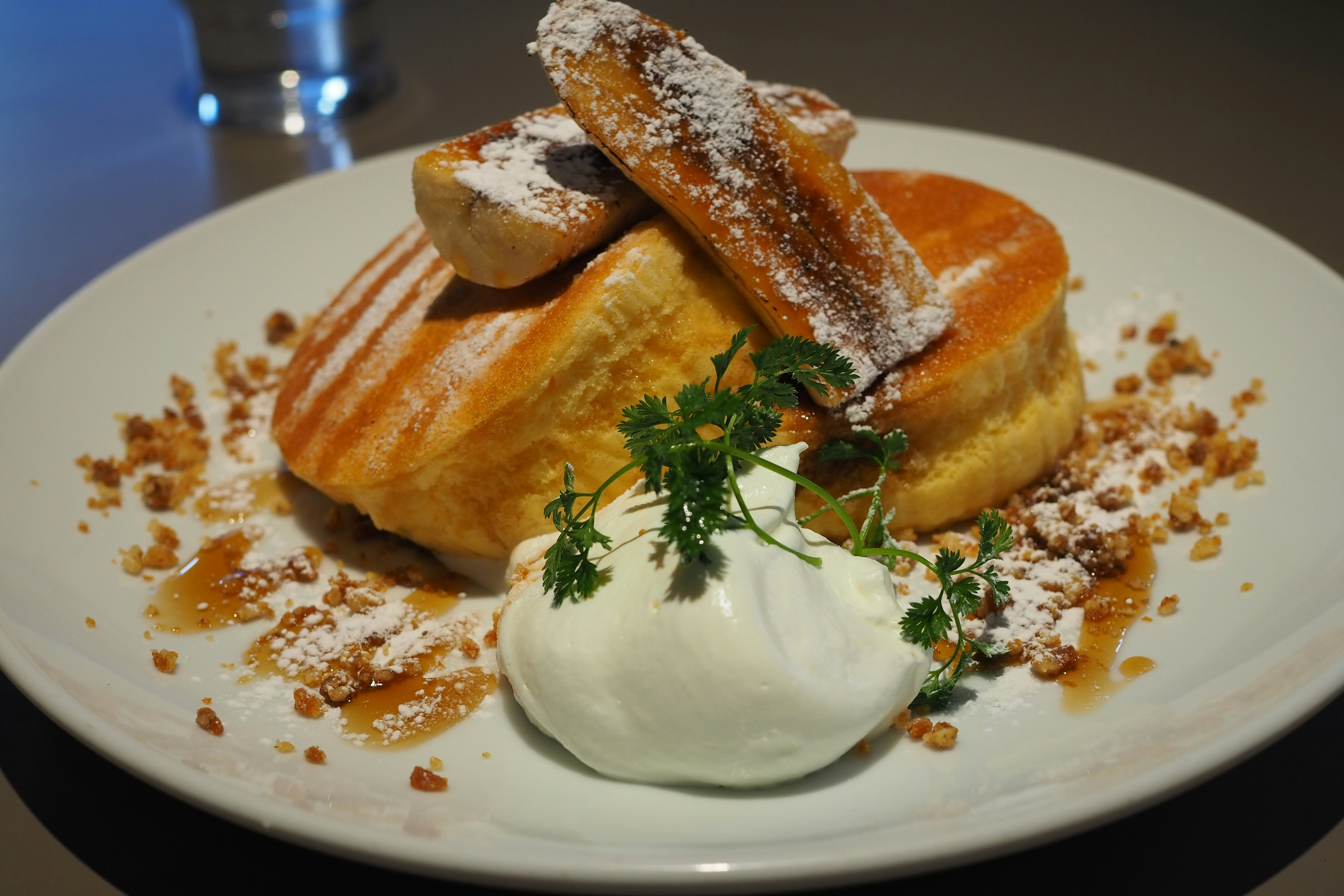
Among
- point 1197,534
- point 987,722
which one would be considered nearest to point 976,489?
point 1197,534

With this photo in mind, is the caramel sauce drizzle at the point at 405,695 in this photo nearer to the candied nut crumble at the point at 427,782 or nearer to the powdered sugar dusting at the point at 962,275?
the candied nut crumble at the point at 427,782

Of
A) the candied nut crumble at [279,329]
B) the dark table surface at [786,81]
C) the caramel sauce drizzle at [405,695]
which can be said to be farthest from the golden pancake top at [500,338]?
the dark table surface at [786,81]

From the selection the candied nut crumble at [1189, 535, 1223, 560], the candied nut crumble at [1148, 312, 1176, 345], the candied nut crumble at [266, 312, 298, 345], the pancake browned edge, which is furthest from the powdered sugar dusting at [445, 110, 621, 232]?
the candied nut crumble at [1148, 312, 1176, 345]

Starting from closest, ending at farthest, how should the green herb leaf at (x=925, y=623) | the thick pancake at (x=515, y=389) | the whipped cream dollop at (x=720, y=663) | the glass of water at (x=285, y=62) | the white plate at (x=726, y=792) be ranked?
the white plate at (x=726, y=792) → the whipped cream dollop at (x=720, y=663) → the green herb leaf at (x=925, y=623) → the thick pancake at (x=515, y=389) → the glass of water at (x=285, y=62)

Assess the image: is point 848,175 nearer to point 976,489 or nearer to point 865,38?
point 976,489

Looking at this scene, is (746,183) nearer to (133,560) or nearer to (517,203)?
(517,203)

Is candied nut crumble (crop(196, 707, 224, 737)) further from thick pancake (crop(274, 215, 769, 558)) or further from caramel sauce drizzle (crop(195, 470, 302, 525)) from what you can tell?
caramel sauce drizzle (crop(195, 470, 302, 525))
